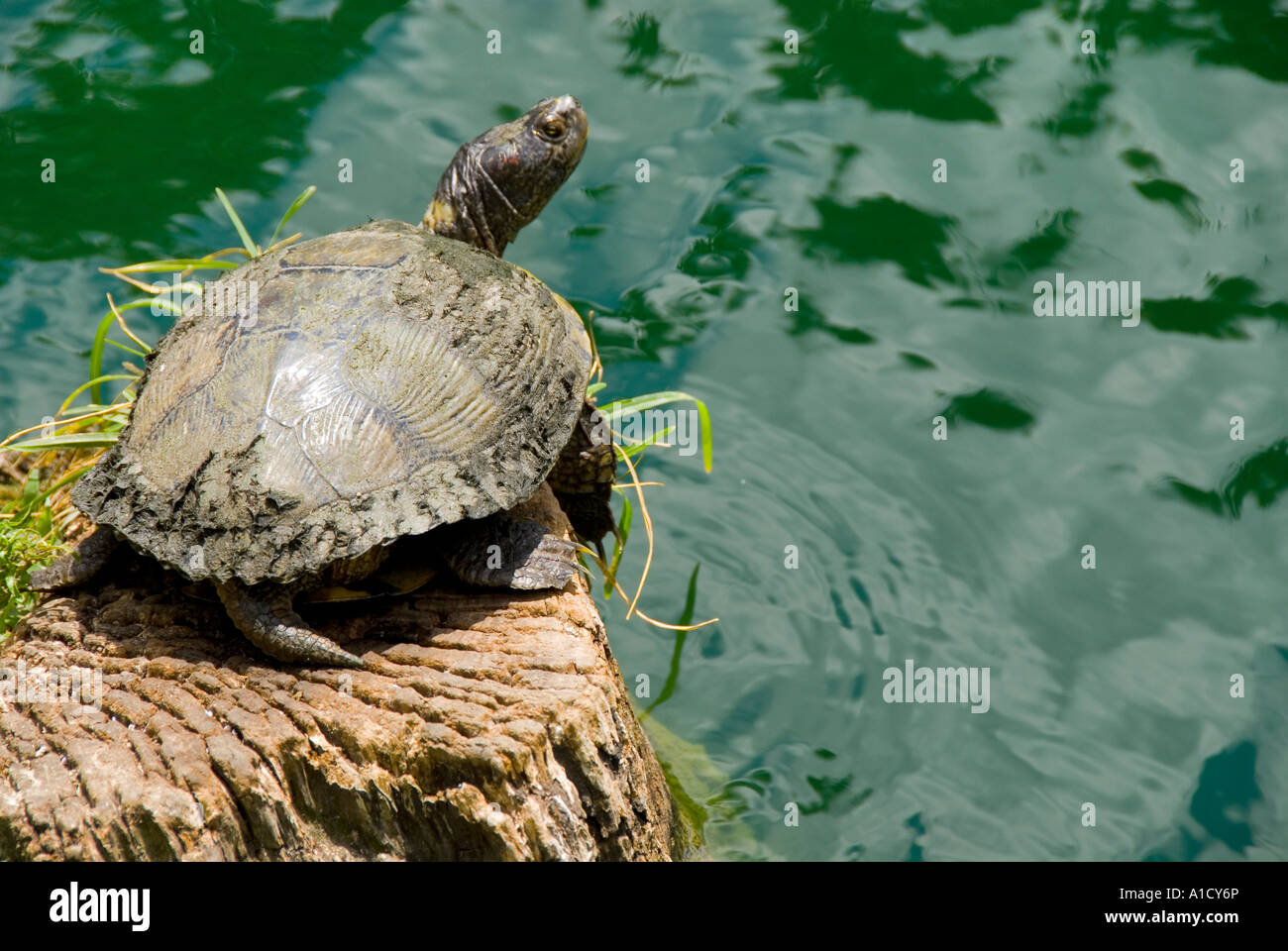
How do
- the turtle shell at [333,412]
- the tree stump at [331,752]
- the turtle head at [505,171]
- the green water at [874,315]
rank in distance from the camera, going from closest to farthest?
1. the tree stump at [331,752]
2. the turtle shell at [333,412]
3. the turtle head at [505,171]
4. the green water at [874,315]

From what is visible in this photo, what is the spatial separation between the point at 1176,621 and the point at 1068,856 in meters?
1.22

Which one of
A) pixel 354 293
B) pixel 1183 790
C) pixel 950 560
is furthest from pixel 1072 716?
pixel 354 293

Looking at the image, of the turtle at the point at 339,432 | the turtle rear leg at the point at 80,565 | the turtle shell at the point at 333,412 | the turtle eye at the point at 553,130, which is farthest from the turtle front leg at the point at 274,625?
the turtle eye at the point at 553,130

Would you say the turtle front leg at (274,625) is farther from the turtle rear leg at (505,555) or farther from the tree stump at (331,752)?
the turtle rear leg at (505,555)

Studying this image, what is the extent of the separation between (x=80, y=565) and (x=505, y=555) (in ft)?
3.80

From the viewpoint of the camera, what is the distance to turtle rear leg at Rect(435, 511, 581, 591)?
9.71 feet

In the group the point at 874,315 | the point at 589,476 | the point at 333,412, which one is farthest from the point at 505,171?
the point at 874,315

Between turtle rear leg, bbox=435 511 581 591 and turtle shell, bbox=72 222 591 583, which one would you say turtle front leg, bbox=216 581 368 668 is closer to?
turtle shell, bbox=72 222 591 583

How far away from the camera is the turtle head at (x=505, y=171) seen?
411 centimetres

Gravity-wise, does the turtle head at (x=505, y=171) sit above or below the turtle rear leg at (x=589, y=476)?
above

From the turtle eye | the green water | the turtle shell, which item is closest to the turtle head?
the turtle eye

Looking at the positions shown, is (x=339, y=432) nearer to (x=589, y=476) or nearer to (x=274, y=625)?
(x=274, y=625)

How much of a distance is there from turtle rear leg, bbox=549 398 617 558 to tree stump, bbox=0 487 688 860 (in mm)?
843

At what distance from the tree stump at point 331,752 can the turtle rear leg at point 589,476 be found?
0.84 m
